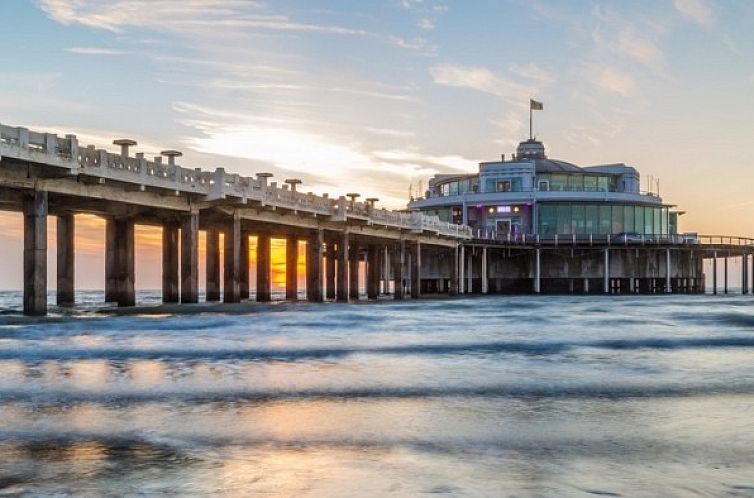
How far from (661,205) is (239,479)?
99.9 metres

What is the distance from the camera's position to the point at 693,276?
9756 centimetres

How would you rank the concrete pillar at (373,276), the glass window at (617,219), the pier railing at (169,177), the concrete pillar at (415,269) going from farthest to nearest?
1. the glass window at (617,219)
2. the concrete pillar at (373,276)
3. the concrete pillar at (415,269)
4. the pier railing at (169,177)

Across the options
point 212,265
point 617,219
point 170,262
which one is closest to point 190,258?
point 170,262

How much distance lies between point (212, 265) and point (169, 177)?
14.0m

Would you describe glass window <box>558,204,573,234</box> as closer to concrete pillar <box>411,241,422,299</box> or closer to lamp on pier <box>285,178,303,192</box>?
concrete pillar <box>411,241,422,299</box>

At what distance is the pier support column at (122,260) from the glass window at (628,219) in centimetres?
6848

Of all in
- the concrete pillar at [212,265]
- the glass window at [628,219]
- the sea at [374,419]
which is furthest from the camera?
the glass window at [628,219]

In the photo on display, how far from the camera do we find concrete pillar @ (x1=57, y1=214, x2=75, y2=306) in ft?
145

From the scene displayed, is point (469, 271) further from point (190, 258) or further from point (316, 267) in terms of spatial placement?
point (190, 258)

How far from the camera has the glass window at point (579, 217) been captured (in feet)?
306

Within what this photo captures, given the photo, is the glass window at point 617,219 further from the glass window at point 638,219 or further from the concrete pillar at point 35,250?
the concrete pillar at point 35,250

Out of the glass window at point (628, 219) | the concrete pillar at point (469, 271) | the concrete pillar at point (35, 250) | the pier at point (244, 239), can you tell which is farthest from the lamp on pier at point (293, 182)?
the glass window at point (628, 219)

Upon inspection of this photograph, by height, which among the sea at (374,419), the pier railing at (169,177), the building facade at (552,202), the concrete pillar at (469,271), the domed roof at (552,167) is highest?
the domed roof at (552,167)

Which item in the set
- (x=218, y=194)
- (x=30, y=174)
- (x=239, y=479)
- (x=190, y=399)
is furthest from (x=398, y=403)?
(x=218, y=194)
